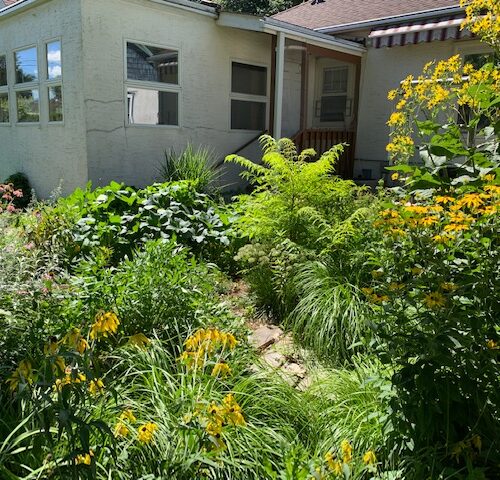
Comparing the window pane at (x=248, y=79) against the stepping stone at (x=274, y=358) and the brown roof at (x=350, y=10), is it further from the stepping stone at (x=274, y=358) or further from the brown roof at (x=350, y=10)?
the stepping stone at (x=274, y=358)

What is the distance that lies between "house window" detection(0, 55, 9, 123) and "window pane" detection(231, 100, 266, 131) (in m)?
4.80

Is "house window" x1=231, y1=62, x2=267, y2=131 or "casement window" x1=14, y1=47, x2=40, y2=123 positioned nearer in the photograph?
"casement window" x1=14, y1=47, x2=40, y2=123

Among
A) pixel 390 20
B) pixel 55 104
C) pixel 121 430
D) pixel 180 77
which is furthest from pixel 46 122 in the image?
pixel 121 430

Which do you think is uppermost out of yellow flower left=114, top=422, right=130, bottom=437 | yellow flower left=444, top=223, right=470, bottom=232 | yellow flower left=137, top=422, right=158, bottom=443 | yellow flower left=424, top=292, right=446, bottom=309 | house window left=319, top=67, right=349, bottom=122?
house window left=319, top=67, right=349, bottom=122

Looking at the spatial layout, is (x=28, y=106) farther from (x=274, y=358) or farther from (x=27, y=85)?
(x=274, y=358)

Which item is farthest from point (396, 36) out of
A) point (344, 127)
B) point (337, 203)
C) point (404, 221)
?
point (404, 221)

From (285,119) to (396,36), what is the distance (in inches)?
118

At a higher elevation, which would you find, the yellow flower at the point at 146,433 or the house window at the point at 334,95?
the house window at the point at 334,95

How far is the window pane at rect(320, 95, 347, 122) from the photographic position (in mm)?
12047

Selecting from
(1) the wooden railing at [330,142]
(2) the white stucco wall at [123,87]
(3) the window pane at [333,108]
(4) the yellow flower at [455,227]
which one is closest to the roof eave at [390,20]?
(3) the window pane at [333,108]

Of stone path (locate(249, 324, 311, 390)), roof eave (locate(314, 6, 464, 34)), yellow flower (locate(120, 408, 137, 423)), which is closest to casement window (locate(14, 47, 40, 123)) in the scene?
roof eave (locate(314, 6, 464, 34))

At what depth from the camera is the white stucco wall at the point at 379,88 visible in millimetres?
10438

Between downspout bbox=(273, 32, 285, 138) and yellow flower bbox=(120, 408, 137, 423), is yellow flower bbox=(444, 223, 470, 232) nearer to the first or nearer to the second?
yellow flower bbox=(120, 408, 137, 423)

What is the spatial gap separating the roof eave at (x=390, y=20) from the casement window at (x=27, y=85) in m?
6.08
